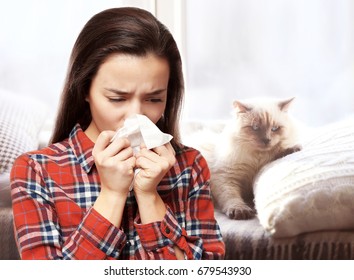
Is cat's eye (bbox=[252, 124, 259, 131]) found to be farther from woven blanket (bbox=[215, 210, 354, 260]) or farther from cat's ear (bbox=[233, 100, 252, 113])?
woven blanket (bbox=[215, 210, 354, 260])

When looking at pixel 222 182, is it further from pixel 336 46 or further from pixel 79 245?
pixel 79 245

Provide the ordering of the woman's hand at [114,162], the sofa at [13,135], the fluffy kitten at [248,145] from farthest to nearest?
the fluffy kitten at [248,145] < the sofa at [13,135] < the woman's hand at [114,162]

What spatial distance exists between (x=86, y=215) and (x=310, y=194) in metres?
0.66

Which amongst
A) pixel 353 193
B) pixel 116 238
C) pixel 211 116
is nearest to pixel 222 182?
pixel 211 116

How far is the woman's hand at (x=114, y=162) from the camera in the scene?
98cm

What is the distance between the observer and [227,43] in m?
1.52

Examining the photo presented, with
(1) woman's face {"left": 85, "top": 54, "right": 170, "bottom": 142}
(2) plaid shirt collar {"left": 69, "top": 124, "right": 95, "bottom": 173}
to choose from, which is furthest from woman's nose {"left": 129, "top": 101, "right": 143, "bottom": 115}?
(2) plaid shirt collar {"left": 69, "top": 124, "right": 95, "bottom": 173}

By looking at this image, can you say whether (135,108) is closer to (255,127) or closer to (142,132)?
(142,132)

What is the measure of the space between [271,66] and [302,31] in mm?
129

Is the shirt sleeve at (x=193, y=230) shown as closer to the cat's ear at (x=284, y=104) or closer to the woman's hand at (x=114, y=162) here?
the woman's hand at (x=114, y=162)

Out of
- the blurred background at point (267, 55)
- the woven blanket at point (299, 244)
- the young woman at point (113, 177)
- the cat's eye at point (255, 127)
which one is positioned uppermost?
the blurred background at point (267, 55)

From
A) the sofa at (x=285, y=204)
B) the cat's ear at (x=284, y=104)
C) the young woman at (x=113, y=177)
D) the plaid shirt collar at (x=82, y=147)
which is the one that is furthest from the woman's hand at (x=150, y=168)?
the cat's ear at (x=284, y=104)

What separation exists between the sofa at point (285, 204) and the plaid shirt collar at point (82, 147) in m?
0.36

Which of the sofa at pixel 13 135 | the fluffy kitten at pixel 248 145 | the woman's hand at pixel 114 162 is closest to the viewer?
the woman's hand at pixel 114 162
